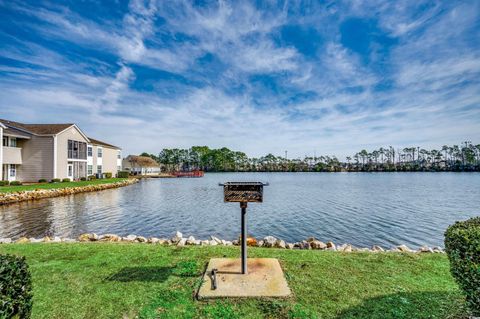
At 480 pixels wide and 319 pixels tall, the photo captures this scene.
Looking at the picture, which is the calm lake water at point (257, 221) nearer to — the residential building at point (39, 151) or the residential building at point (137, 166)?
the residential building at point (39, 151)

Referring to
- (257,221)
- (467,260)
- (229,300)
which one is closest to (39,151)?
(257,221)

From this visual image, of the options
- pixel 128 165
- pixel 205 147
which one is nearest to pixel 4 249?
pixel 128 165

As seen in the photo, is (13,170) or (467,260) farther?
(13,170)

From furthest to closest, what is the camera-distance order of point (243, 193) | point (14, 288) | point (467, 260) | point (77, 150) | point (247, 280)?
point (77, 150) → point (243, 193) → point (247, 280) → point (467, 260) → point (14, 288)

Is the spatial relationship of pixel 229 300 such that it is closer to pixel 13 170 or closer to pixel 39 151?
pixel 39 151

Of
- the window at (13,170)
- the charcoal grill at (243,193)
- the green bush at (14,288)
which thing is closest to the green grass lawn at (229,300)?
the charcoal grill at (243,193)

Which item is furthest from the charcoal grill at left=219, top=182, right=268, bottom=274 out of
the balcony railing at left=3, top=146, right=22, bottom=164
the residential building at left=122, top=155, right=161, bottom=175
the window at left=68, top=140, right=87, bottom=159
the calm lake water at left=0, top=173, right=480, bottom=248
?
the residential building at left=122, top=155, right=161, bottom=175

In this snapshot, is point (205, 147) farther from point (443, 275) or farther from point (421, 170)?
point (443, 275)

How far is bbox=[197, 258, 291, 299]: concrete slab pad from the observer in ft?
12.7

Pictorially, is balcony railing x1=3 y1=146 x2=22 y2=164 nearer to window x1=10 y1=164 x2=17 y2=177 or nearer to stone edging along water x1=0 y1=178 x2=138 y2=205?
window x1=10 y1=164 x2=17 y2=177

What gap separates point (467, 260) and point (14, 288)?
15.7 ft

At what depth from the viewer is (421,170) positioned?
99.4 m

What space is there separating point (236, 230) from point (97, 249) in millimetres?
6353

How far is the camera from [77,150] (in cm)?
3048
